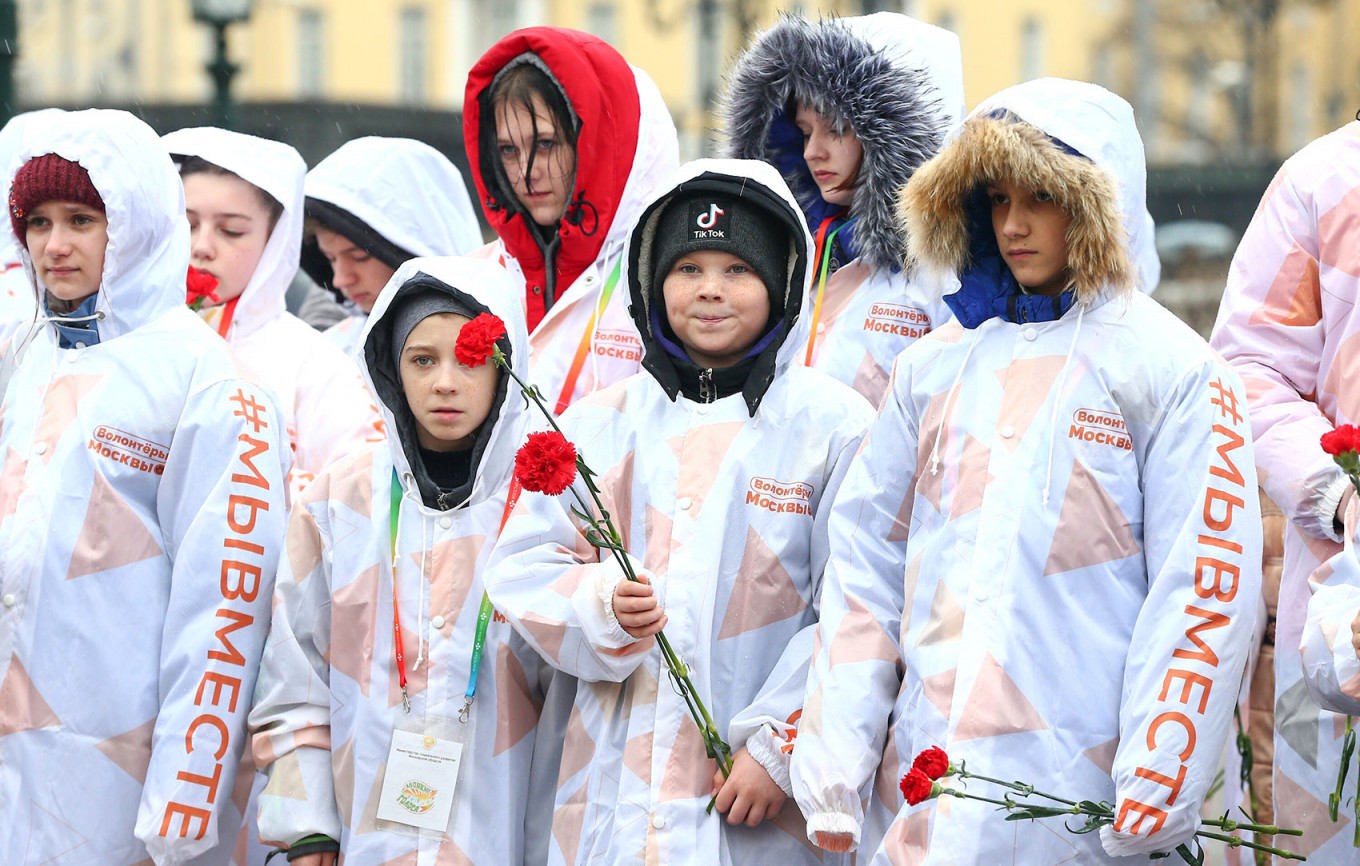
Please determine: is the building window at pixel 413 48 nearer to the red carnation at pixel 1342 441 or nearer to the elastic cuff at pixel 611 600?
the elastic cuff at pixel 611 600

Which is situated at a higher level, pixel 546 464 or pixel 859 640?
pixel 546 464

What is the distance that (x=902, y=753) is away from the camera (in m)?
3.48

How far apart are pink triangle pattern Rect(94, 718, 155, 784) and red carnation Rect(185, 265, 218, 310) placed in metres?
1.52

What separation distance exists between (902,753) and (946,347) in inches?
32.9

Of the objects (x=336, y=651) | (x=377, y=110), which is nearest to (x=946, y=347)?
(x=336, y=651)

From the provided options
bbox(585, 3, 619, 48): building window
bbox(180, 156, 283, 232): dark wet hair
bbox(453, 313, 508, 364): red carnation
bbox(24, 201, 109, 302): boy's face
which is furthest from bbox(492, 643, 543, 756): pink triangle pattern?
bbox(585, 3, 619, 48): building window

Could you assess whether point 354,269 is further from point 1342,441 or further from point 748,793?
point 1342,441

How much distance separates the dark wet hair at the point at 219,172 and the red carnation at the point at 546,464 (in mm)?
2439

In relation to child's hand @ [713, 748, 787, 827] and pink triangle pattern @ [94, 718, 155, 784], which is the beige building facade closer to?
pink triangle pattern @ [94, 718, 155, 784]

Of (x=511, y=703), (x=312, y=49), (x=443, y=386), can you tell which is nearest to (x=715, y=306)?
(x=443, y=386)

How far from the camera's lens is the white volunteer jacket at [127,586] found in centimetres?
406

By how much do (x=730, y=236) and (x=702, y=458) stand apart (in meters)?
0.52

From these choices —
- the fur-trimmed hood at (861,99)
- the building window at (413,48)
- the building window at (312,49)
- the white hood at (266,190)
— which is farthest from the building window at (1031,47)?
the fur-trimmed hood at (861,99)

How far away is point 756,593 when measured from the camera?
147 inches
